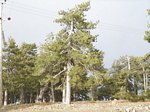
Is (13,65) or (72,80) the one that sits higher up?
(13,65)

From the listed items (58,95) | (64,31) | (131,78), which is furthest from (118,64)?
(64,31)

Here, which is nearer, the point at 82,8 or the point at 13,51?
the point at 82,8

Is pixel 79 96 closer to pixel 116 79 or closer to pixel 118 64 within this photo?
pixel 118 64

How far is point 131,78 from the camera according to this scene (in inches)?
3364

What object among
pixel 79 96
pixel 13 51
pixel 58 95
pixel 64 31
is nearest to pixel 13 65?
pixel 13 51

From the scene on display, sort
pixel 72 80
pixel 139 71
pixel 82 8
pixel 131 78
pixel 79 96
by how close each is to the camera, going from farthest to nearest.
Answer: pixel 79 96 → pixel 131 78 → pixel 139 71 → pixel 82 8 → pixel 72 80

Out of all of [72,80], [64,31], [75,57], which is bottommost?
[72,80]

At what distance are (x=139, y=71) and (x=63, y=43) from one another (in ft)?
147

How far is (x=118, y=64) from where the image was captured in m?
85.6

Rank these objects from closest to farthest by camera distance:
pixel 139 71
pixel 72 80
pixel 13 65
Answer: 1. pixel 72 80
2. pixel 13 65
3. pixel 139 71

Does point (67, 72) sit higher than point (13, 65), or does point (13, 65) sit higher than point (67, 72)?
point (13, 65)

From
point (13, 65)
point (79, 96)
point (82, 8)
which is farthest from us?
point (79, 96)

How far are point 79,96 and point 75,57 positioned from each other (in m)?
66.7

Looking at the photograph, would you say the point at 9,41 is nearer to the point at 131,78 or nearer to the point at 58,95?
the point at 58,95
